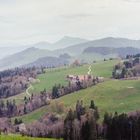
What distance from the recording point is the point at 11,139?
6912 centimetres

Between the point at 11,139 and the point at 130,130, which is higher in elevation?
the point at 11,139

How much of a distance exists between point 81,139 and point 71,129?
13.9 metres

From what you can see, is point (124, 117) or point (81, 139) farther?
point (124, 117)

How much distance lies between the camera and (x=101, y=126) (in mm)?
192125

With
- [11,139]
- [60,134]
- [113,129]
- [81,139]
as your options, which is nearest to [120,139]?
[113,129]

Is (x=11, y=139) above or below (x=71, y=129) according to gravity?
above

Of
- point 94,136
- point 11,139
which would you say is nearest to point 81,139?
point 94,136

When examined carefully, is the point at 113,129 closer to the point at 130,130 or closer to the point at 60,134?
the point at 130,130

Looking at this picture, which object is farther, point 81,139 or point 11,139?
point 81,139

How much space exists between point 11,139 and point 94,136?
106 meters

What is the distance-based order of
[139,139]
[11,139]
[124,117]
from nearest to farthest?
1. [11,139]
2. [139,139]
3. [124,117]

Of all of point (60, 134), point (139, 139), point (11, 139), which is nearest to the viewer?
point (11, 139)

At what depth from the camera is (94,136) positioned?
172 meters

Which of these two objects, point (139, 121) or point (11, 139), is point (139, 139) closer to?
point (139, 121)
